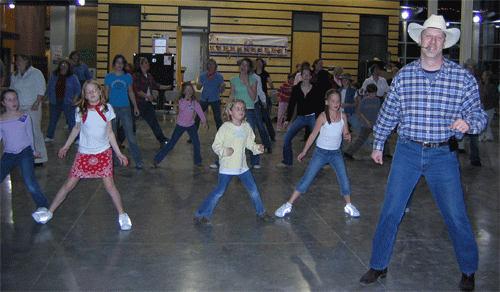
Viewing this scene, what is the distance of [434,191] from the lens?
12.8ft

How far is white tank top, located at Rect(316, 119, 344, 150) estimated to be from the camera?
5.96 metres

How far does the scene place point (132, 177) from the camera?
793 cm

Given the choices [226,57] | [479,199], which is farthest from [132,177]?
[226,57]

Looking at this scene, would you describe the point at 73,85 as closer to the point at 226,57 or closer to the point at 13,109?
the point at 13,109

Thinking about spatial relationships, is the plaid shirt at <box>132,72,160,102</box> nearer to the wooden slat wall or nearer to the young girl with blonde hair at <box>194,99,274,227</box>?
the young girl with blonde hair at <box>194,99,274,227</box>

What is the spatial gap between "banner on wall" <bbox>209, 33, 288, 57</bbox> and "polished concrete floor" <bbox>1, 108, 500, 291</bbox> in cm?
1431

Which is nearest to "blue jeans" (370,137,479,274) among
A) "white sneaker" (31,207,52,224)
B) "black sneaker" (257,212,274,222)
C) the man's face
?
the man's face

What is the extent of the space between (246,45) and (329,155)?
53.7 feet

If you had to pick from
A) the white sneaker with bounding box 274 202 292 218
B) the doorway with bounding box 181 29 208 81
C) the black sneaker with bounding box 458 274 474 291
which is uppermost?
the doorway with bounding box 181 29 208 81

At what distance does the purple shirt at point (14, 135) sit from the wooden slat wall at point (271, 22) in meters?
16.1

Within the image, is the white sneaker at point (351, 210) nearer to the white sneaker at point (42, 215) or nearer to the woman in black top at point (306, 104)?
the woman in black top at point (306, 104)

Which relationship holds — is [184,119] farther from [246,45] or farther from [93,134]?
[246,45]

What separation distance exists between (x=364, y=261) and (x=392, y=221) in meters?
0.72

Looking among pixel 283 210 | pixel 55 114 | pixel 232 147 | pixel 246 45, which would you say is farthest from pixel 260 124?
pixel 246 45
